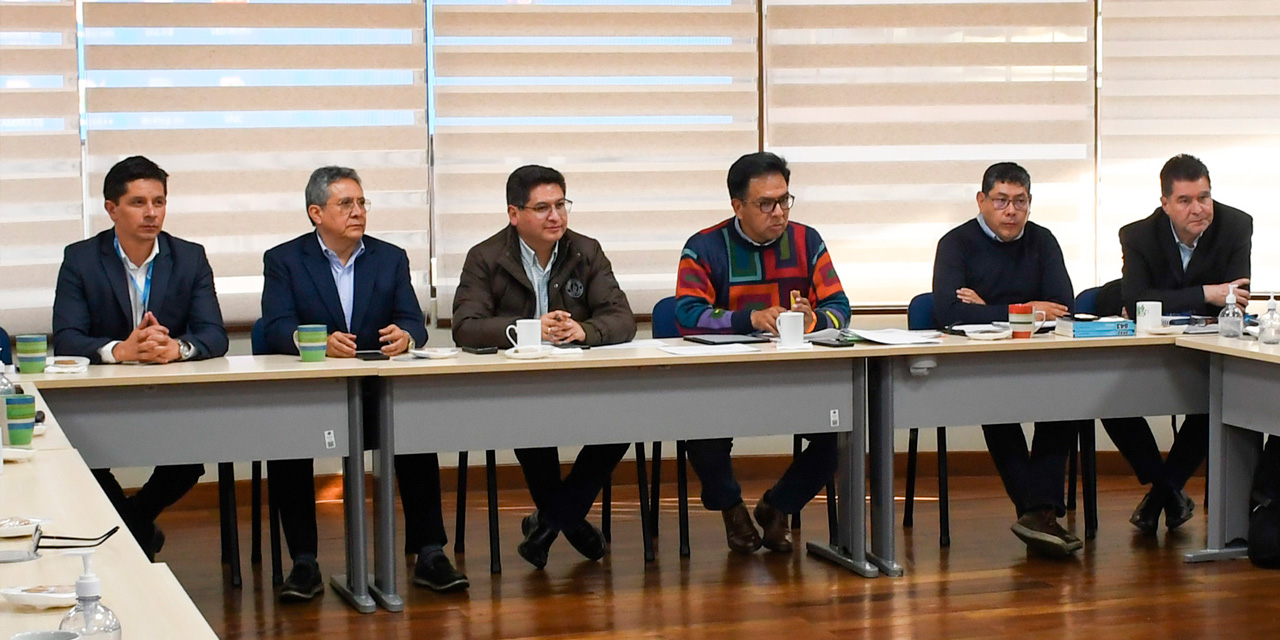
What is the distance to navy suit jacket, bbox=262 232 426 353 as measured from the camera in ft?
13.2

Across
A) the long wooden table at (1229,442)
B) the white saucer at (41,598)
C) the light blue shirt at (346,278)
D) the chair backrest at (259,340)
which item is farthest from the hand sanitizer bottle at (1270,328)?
the white saucer at (41,598)

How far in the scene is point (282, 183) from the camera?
203 inches

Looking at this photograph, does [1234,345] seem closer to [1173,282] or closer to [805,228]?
[1173,282]

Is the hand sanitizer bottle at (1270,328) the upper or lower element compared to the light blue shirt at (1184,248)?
lower

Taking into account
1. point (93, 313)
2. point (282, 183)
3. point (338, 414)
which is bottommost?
point (338, 414)

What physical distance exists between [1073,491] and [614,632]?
6.82 feet

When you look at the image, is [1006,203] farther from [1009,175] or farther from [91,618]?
[91,618]

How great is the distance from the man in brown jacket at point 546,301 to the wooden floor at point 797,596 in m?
0.13

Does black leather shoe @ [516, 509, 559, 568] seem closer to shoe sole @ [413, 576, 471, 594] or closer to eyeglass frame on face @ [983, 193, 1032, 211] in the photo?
shoe sole @ [413, 576, 471, 594]

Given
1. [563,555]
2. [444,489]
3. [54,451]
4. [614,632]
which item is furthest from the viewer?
[444,489]

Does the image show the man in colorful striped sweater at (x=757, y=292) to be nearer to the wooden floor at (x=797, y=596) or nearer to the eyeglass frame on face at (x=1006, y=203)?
the wooden floor at (x=797, y=596)

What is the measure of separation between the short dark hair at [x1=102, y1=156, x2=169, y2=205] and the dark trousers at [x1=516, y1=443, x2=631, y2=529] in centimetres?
132

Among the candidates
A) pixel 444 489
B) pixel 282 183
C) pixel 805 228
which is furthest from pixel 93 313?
pixel 805 228

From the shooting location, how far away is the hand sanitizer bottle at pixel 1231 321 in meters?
4.03
